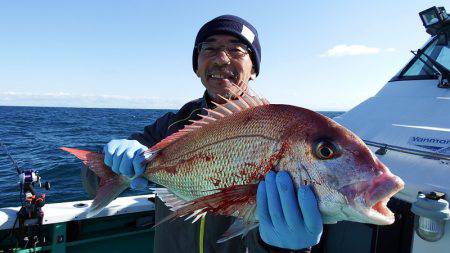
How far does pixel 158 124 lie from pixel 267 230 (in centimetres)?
157

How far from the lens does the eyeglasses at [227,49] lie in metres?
2.59

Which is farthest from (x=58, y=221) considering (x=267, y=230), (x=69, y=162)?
(x=69, y=162)

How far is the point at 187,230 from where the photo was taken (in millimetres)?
2383

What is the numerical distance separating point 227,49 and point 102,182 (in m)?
1.34

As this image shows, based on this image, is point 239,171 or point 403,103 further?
point 403,103

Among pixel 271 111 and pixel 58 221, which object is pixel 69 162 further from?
pixel 271 111

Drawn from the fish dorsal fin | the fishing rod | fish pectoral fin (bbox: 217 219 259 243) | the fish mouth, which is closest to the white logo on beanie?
the fish dorsal fin

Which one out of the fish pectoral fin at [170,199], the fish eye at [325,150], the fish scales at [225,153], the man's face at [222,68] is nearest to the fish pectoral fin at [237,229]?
the fish scales at [225,153]

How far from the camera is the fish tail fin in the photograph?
6.68ft

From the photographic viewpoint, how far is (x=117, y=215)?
4.61 m

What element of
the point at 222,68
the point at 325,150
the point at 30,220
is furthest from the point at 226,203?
the point at 30,220

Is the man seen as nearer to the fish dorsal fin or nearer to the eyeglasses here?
the eyeglasses

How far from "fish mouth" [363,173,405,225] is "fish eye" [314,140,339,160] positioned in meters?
0.18

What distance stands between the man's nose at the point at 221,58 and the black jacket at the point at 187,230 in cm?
33
